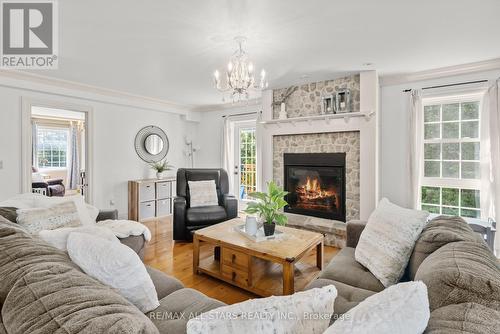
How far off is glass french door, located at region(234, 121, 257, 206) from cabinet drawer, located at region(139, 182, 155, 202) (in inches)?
67.2

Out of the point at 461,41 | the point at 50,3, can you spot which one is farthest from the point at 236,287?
the point at 461,41

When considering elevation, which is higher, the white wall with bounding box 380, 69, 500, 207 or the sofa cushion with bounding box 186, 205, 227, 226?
the white wall with bounding box 380, 69, 500, 207

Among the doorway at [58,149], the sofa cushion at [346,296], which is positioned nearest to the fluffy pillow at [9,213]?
the sofa cushion at [346,296]

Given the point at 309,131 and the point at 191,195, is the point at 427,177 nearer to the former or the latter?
the point at 309,131

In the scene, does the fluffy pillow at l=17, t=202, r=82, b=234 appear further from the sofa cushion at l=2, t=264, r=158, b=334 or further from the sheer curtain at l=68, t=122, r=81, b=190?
the sheer curtain at l=68, t=122, r=81, b=190

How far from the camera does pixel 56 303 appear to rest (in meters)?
0.74

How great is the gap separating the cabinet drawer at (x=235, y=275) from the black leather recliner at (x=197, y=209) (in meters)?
1.29

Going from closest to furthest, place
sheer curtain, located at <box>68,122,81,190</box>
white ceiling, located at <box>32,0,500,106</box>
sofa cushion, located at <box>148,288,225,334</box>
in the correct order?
sofa cushion, located at <box>148,288,225,334</box>
white ceiling, located at <box>32,0,500,106</box>
sheer curtain, located at <box>68,122,81,190</box>

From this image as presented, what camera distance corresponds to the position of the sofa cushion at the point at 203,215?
3.51m

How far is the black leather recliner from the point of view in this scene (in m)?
3.50

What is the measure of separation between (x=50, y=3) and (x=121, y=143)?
3.01m

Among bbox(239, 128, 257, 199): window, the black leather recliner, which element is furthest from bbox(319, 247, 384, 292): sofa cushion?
bbox(239, 128, 257, 199): window

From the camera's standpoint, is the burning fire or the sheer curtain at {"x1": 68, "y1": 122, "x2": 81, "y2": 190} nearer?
the burning fire

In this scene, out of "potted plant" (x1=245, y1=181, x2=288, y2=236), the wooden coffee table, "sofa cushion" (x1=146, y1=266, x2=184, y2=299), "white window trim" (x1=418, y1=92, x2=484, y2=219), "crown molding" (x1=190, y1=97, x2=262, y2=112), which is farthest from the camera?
"crown molding" (x1=190, y1=97, x2=262, y2=112)
